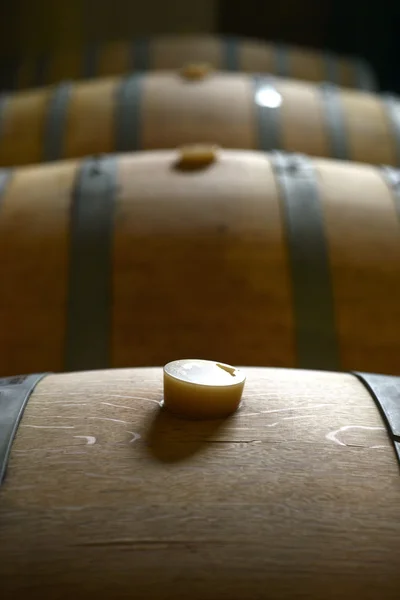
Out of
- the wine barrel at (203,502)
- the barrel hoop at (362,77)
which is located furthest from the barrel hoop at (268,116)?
the wine barrel at (203,502)

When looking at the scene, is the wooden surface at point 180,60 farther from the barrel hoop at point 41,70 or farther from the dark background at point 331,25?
the dark background at point 331,25

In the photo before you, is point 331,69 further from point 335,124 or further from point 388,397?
point 388,397

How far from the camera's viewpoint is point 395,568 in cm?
65

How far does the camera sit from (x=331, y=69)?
3117mm

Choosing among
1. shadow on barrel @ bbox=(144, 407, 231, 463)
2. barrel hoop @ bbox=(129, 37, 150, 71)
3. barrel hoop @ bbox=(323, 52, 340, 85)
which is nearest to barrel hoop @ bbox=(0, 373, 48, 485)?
shadow on barrel @ bbox=(144, 407, 231, 463)

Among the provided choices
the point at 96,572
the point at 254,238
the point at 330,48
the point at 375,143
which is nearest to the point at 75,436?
the point at 96,572

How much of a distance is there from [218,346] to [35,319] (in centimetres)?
37

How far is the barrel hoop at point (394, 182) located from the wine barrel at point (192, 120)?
1.35ft

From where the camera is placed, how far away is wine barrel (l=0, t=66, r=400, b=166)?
1.96 m

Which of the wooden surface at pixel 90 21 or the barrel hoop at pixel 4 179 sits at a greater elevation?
the wooden surface at pixel 90 21

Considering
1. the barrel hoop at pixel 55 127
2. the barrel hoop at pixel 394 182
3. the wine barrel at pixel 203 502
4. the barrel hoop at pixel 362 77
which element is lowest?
the wine barrel at pixel 203 502

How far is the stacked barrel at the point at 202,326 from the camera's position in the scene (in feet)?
2.13

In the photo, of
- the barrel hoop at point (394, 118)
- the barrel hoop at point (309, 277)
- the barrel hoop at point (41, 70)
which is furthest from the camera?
the barrel hoop at point (41, 70)

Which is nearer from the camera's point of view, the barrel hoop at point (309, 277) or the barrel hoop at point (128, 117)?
the barrel hoop at point (309, 277)
